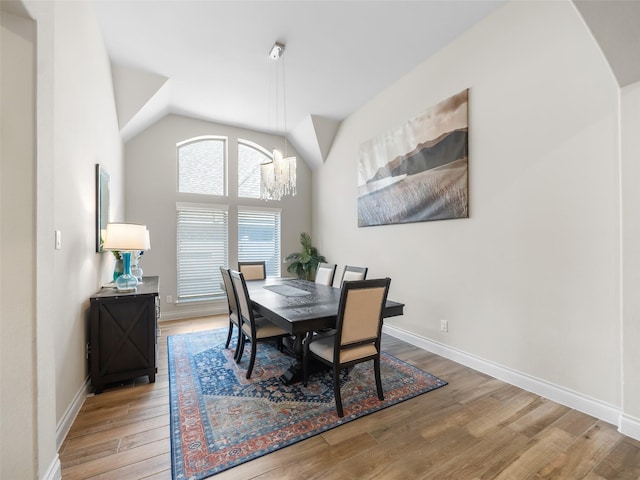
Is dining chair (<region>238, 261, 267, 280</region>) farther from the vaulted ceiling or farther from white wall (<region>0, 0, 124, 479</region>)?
the vaulted ceiling

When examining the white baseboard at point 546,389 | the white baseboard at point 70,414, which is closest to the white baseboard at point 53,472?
the white baseboard at point 70,414

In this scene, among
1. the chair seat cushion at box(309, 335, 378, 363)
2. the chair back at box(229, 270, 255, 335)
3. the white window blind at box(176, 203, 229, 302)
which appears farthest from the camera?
the white window blind at box(176, 203, 229, 302)

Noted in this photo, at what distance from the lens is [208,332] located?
3965 millimetres

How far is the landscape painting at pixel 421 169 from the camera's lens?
303cm

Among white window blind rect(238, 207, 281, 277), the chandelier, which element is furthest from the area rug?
white window blind rect(238, 207, 281, 277)

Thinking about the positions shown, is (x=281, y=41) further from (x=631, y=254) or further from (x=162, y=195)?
(x=631, y=254)

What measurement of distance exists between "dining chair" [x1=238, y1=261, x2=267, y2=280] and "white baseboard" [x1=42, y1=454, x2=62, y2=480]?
280 cm

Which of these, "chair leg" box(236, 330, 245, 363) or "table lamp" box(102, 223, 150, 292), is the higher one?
"table lamp" box(102, 223, 150, 292)

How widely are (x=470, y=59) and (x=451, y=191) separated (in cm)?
139

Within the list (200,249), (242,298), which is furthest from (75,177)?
(200,249)

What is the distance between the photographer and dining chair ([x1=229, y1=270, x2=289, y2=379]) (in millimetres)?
2584

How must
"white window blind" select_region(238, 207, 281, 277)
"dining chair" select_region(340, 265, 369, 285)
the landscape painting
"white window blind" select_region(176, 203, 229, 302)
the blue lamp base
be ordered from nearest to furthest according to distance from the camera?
the blue lamp base < the landscape painting < "dining chair" select_region(340, 265, 369, 285) < "white window blind" select_region(176, 203, 229, 302) < "white window blind" select_region(238, 207, 281, 277)

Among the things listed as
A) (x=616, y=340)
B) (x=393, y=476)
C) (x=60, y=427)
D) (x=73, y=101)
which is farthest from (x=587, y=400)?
(x=73, y=101)

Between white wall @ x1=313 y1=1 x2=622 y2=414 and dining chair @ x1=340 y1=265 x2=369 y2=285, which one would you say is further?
dining chair @ x1=340 y1=265 x2=369 y2=285
